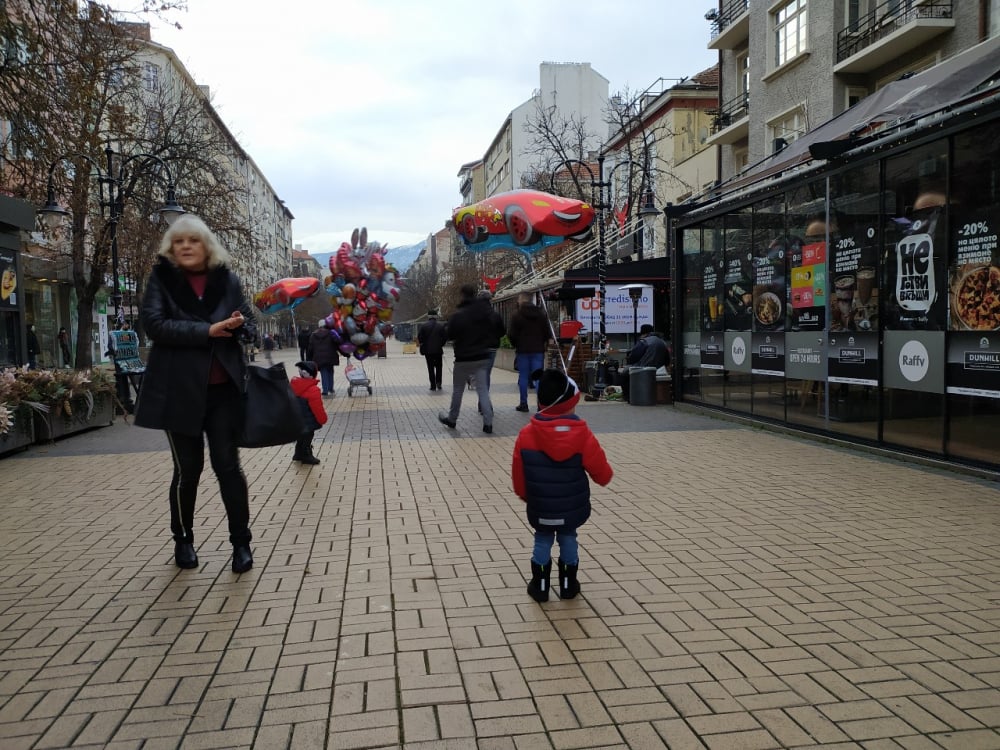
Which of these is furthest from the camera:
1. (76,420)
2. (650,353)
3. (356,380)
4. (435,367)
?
(435,367)

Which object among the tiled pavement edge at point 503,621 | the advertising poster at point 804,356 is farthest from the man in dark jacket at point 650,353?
the tiled pavement edge at point 503,621

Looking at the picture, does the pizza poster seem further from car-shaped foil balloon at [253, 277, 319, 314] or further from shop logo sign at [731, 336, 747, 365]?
car-shaped foil balloon at [253, 277, 319, 314]

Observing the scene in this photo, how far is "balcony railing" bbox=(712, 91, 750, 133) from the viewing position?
83.5 feet

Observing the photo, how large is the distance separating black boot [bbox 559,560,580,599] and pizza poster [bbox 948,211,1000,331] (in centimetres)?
486

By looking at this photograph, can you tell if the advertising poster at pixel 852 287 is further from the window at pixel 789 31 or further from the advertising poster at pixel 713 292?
the window at pixel 789 31

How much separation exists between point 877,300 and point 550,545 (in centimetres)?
582

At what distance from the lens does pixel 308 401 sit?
7809mm

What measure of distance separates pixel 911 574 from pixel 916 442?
154 inches

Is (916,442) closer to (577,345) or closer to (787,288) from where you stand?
(787,288)

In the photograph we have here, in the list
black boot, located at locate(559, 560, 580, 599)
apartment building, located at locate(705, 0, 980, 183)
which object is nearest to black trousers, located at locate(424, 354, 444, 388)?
apartment building, located at locate(705, 0, 980, 183)

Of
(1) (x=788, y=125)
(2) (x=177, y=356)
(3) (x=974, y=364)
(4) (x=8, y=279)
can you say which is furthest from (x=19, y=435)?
(1) (x=788, y=125)

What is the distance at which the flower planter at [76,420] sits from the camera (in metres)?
9.71

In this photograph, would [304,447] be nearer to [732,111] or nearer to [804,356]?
[804,356]

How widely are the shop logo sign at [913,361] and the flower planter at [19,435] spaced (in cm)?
962
